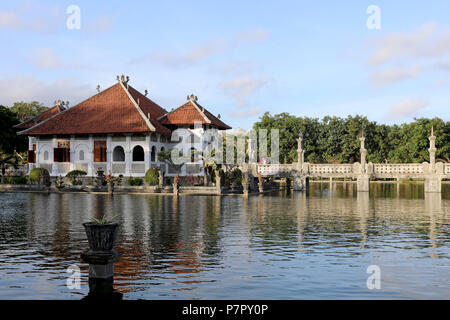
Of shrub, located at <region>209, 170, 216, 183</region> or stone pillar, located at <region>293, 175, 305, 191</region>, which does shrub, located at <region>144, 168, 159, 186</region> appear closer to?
shrub, located at <region>209, 170, 216, 183</region>

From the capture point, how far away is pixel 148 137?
4691cm

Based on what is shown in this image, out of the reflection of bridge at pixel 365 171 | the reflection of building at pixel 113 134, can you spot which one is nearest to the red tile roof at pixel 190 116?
the reflection of building at pixel 113 134

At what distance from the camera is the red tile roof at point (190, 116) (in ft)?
163

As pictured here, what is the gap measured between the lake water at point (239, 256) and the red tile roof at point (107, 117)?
24.8m

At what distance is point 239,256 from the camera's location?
12.8 m

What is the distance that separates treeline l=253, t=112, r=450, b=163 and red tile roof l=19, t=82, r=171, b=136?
1164 inches

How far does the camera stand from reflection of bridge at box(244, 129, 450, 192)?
4672 centimetres

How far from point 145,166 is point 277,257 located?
35.4 meters

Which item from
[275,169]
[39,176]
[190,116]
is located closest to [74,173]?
[39,176]

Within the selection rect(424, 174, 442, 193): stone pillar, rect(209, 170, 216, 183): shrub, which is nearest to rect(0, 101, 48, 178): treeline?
rect(209, 170, 216, 183): shrub

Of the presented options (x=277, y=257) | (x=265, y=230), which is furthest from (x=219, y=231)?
(x=277, y=257)

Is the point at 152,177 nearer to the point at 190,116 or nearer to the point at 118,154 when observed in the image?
the point at 190,116

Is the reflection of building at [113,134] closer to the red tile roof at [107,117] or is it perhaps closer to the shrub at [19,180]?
the red tile roof at [107,117]
